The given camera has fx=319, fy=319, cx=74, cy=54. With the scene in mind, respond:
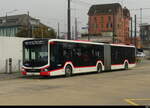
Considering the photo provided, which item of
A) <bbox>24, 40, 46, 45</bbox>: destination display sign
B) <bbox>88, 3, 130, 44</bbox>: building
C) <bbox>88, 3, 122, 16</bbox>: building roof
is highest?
<bbox>88, 3, 122, 16</bbox>: building roof

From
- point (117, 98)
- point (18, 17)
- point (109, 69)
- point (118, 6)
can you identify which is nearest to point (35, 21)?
point (18, 17)

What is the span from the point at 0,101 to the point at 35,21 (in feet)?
407

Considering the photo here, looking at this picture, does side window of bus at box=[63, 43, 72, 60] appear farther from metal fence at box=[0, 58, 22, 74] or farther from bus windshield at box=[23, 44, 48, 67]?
metal fence at box=[0, 58, 22, 74]

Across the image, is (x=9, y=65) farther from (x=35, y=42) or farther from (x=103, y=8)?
(x=103, y=8)

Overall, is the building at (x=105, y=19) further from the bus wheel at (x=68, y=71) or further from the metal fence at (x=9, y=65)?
the bus wheel at (x=68, y=71)

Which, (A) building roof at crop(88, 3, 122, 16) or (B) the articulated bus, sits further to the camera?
(A) building roof at crop(88, 3, 122, 16)

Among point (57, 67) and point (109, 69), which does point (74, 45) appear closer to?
point (57, 67)

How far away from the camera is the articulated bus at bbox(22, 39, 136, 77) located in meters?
21.5

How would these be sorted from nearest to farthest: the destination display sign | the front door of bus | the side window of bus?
the destination display sign → the side window of bus → the front door of bus

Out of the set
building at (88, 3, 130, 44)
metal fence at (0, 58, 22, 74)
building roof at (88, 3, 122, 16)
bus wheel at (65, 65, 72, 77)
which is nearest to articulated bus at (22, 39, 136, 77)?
bus wheel at (65, 65, 72, 77)

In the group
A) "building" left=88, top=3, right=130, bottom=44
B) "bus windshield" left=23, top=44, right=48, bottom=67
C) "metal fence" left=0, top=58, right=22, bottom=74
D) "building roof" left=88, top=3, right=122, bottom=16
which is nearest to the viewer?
"bus windshield" left=23, top=44, right=48, bottom=67

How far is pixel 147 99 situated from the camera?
450 inches

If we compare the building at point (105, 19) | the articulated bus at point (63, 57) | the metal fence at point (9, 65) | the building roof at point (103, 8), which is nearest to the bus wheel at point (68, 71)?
the articulated bus at point (63, 57)

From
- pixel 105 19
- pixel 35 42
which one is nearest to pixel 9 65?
pixel 35 42
